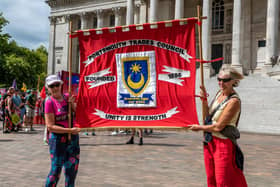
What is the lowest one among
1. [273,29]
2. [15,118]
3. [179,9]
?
[15,118]

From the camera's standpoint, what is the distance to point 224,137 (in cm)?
376

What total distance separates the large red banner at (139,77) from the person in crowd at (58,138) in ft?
1.90

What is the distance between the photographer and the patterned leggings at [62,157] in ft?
13.5

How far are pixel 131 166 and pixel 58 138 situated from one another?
3773mm

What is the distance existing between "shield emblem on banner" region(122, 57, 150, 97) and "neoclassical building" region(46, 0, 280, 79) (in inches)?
884

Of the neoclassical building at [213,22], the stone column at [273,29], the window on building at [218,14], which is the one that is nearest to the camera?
the stone column at [273,29]

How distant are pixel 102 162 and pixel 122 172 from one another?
4.23 ft

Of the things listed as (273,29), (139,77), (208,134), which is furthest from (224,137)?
(273,29)

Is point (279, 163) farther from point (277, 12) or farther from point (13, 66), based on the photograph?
point (13, 66)

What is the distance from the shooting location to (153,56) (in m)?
4.71

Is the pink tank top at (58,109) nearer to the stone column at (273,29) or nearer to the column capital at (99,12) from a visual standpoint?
the stone column at (273,29)

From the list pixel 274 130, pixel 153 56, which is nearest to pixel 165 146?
pixel 153 56

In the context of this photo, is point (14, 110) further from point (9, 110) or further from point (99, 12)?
point (99, 12)

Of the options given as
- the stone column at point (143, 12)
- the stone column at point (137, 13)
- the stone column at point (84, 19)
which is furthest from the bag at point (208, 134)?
the stone column at point (84, 19)
